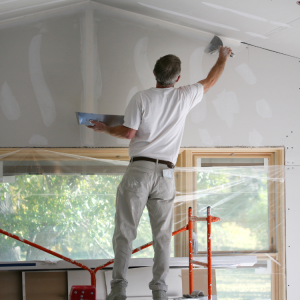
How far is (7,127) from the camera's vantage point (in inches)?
119

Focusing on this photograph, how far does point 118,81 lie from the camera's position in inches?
123

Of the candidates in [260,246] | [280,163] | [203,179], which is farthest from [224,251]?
[280,163]

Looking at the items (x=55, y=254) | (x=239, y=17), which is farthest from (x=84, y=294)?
(x=239, y=17)

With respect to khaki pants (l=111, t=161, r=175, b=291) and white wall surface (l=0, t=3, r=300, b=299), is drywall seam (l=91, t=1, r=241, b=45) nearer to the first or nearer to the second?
white wall surface (l=0, t=3, r=300, b=299)

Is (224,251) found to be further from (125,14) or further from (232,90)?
(125,14)

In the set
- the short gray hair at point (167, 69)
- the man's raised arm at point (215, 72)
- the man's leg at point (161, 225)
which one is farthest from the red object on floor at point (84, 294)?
the man's raised arm at point (215, 72)

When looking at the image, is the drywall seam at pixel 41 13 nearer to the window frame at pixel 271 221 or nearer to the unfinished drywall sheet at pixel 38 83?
the unfinished drywall sheet at pixel 38 83

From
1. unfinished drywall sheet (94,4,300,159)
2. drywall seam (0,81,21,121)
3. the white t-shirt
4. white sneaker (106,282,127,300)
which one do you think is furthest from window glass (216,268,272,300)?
drywall seam (0,81,21,121)

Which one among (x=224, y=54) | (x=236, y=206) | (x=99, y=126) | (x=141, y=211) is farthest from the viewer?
(x=236, y=206)

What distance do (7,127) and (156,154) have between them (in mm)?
1396

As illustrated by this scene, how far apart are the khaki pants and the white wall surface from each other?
0.86 meters

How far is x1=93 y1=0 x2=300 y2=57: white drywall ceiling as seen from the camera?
8.35 ft

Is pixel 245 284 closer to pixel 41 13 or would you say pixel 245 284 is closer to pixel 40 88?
pixel 40 88

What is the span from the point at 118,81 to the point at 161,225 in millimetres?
1358
